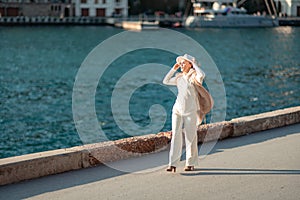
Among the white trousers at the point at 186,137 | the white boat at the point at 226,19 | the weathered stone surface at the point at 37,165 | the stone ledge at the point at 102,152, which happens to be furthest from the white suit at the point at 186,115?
the white boat at the point at 226,19

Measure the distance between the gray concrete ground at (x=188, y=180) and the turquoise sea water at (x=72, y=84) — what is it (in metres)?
9.73

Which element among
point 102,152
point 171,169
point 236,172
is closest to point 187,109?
point 171,169

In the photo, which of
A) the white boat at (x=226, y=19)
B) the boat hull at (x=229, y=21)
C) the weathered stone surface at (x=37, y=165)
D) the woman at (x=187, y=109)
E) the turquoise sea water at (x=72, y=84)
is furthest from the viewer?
the white boat at (x=226, y=19)

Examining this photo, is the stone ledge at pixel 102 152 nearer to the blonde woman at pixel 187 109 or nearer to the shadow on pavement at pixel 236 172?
the blonde woman at pixel 187 109

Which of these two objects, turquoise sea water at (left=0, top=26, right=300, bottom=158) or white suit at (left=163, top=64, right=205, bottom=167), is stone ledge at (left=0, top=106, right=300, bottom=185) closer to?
white suit at (left=163, top=64, right=205, bottom=167)

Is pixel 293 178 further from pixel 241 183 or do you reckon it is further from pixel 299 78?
pixel 299 78

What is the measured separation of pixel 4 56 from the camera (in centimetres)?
5156

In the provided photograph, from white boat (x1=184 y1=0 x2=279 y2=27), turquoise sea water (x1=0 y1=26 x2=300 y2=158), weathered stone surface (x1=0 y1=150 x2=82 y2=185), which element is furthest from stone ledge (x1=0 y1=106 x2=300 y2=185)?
white boat (x1=184 y1=0 x2=279 y2=27)

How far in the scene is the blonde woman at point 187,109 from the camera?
6.90 m

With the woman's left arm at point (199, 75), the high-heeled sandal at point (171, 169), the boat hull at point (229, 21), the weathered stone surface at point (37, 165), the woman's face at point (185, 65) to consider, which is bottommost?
the high-heeled sandal at point (171, 169)

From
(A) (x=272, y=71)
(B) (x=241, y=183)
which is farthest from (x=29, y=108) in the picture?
(A) (x=272, y=71)

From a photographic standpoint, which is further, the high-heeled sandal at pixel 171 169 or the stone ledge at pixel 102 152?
the high-heeled sandal at pixel 171 169

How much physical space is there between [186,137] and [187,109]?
32 centimetres

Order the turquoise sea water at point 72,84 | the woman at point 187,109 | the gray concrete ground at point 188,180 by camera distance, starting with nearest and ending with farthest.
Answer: the gray concrete ground at point 188,180, the woman at point 187,109, the turquoise sea water at point 72,84
